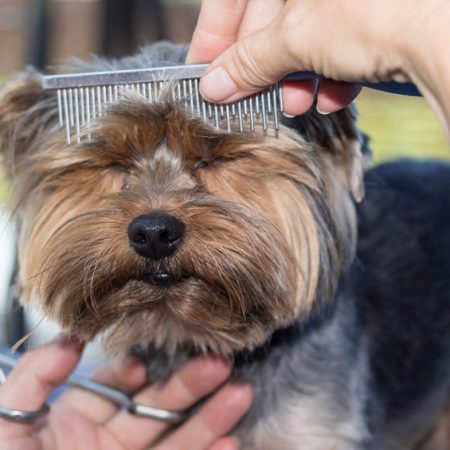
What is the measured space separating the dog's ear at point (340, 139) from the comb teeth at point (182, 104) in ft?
0.69

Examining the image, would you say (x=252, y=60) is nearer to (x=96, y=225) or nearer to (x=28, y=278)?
(x=96, y=225)

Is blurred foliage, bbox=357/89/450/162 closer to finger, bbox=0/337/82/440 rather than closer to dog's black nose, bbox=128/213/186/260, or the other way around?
finger, bbox=0/337/82/440

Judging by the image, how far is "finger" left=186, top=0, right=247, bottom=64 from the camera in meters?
2.54

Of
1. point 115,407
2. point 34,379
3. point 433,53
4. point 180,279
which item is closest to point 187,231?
point 180,279

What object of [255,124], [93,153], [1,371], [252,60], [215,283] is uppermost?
[252,60]

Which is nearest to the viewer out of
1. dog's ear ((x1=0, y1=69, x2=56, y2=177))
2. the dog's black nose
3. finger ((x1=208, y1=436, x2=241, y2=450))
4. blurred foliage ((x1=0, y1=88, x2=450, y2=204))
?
the dog's black nose

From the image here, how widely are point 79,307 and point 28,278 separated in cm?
29

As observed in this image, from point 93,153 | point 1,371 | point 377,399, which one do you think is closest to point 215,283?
point 93,153

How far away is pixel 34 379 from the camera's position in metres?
3.01

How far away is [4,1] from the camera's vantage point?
33.0 ft

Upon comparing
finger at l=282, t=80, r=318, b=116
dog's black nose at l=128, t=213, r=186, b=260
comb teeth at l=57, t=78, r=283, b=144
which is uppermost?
finger at l=282, t=80, r=318, b=116

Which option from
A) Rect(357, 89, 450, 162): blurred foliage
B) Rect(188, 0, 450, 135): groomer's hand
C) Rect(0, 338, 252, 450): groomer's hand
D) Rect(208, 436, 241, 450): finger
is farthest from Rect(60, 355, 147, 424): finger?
Rect(357, 89, 450, 162): blurred foliage

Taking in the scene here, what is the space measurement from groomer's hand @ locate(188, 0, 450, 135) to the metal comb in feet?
0.34

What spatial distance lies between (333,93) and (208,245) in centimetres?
58
